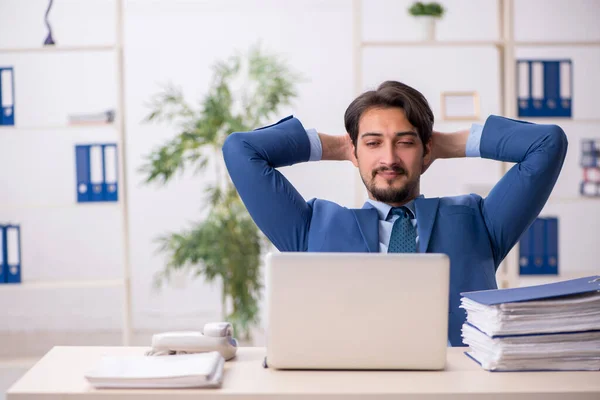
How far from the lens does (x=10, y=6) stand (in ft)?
17.5

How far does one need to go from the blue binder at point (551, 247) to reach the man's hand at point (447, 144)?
1.75 metres

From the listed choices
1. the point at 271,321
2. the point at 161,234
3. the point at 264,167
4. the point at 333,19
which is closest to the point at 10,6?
the point at 161,234

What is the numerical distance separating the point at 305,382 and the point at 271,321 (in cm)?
13

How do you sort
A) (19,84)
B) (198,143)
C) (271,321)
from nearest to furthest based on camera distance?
(271,321) < (198,143) < (19,84)

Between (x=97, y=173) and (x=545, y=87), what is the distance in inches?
100

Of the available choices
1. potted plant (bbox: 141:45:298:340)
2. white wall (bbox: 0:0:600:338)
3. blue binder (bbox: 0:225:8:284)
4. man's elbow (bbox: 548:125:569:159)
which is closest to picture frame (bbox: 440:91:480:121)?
potted plant (bbox: 141:45:298:340)

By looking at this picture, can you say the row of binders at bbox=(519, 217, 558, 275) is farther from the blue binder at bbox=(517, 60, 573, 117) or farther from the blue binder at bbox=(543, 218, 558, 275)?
the blue binder at bbox=(517, 60, 573, 117)

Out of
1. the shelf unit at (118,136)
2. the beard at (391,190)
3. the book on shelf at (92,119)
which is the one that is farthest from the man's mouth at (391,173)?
the book on shelf at (92,119)

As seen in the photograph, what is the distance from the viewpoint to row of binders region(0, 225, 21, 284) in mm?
3951

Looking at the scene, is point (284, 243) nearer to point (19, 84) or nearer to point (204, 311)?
point (204, 311)

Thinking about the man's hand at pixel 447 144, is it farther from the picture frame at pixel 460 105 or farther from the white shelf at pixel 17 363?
the white shelf at pixel 17 363

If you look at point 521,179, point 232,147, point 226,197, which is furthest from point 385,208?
point 226,197

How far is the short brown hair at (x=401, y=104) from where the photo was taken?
222 cm

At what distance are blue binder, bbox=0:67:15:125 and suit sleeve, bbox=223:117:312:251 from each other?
7.45 ft
